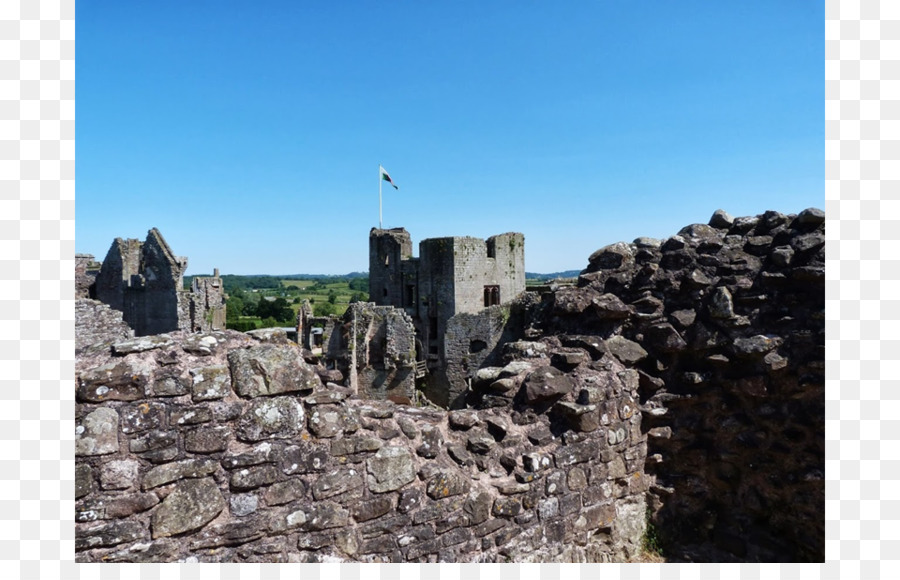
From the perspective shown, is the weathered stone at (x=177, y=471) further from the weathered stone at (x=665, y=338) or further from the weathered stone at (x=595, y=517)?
the weathered stone at (x=665, y=338)

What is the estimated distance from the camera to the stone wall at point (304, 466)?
9.62ft

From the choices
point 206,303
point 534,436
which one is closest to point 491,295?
point 206,303

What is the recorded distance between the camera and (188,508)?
301 centimetres

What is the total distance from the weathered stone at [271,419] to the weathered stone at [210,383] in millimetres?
186

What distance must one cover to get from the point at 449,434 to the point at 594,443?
1.26m

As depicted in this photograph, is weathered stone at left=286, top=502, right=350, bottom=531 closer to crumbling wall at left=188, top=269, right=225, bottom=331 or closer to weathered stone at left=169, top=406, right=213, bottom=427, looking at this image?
weathered stone at left=169, top=406, right=213, bottom=427

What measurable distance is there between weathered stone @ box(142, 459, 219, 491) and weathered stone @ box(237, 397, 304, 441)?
0.77 ft

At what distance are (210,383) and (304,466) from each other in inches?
30.2

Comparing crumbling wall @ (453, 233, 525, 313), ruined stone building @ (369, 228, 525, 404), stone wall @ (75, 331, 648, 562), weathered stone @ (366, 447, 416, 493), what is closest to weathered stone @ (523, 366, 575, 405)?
stone wall @ (75, 331, 648, 562)

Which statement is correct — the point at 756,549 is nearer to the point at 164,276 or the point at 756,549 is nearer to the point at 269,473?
the point at 269,473

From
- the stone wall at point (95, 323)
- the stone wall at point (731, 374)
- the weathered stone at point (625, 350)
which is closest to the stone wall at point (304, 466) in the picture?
the weathered stone at point (625, 350)

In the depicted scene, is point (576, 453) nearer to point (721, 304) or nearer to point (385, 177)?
point (721, 304)

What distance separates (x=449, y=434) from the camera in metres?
4.01

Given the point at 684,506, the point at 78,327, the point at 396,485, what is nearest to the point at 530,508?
the point at 396,485
